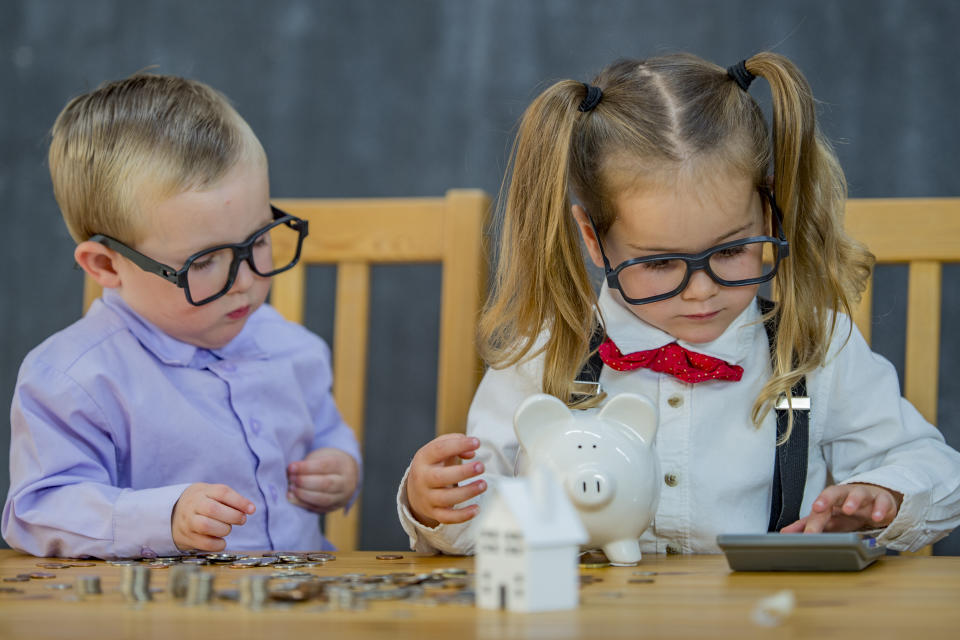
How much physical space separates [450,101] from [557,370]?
3.25 ft

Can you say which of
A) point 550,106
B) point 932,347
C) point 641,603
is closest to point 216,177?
point 550,106

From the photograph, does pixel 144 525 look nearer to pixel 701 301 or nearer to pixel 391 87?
pixel 701 301

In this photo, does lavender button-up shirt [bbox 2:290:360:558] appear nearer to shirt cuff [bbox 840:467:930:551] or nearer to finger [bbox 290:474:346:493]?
finger [bbox 290:474:346:493]

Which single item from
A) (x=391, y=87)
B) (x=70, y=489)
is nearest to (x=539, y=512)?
(x=70, y=489)

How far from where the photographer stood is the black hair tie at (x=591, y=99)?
124 centimetres

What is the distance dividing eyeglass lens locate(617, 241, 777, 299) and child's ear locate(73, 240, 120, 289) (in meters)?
Result: 0.62

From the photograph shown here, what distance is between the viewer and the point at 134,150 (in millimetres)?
1293

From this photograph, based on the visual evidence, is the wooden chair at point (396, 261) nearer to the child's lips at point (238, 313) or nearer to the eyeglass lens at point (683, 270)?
the child's lips at point (238, 313)

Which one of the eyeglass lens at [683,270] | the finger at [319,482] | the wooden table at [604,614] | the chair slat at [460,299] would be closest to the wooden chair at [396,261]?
the chair slat at [460,299]

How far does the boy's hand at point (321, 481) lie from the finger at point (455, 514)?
378 millimetres

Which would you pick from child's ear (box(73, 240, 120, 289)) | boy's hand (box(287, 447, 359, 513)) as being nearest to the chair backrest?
boy's hand (box(287, 447, 359, 513))

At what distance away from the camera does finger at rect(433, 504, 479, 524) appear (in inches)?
41.0

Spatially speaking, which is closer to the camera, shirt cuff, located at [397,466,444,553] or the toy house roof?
the toy house roof

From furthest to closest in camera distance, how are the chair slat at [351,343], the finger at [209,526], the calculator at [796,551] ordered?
the chair slat at [351,343], the finger at [209,526], the calculator at [796,551]
